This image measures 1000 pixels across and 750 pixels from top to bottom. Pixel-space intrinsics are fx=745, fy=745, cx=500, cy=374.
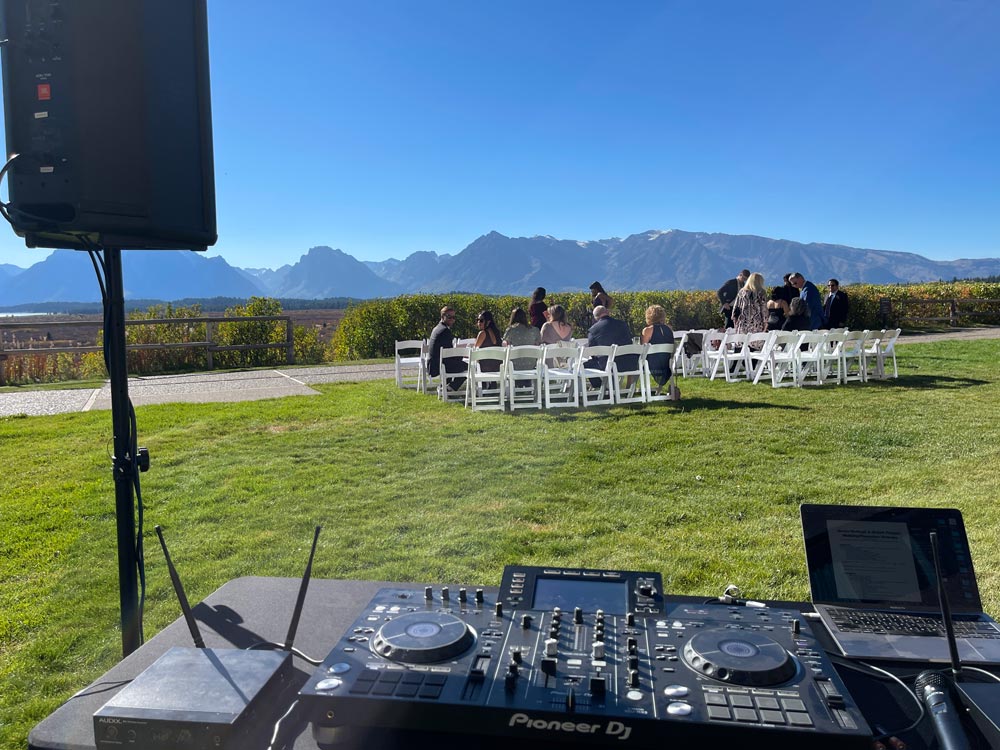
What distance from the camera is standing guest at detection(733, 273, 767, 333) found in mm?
10289

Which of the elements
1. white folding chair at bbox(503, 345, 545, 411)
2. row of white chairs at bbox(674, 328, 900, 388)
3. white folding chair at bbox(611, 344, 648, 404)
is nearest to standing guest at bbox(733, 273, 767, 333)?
row of white chairs at bbox(674, 328, 900, 388)

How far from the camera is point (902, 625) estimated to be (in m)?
1.11

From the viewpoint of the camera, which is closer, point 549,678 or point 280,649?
point 549,678

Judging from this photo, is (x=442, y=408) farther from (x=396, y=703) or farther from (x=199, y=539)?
(x=396, y=703)

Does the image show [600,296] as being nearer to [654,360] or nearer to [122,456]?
[654,360]

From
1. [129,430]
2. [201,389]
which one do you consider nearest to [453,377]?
[201,389]

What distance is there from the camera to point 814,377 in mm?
10070

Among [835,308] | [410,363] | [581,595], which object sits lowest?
[410,363]

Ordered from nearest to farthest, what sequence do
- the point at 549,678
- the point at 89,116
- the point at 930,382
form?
the point at 549,678 < the point at 89,116 < the point at 930,382

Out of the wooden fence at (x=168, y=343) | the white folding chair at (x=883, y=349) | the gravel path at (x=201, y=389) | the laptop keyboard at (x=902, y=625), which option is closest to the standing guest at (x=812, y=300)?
the white folding chair at (x=883, y=349)

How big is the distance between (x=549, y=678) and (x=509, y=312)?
16.5m

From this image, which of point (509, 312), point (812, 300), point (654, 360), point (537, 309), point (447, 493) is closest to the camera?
point (447, 493)

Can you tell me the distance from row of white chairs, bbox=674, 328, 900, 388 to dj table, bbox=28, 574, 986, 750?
8.61 meters

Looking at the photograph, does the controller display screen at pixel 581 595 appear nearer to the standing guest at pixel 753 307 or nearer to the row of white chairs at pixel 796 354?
the row of white chairs at pixel 796 354
